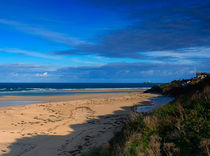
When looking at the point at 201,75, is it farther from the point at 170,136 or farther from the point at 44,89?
the point at 44,89

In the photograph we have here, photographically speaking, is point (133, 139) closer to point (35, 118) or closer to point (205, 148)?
point (205, 148)

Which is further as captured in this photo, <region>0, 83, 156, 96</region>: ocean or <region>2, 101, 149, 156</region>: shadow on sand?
<region>0, 83, 156, 96</region>: ocean

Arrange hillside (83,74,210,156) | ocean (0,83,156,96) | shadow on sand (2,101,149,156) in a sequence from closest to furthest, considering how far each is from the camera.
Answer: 1. hillside (83,74,210,156)
2. shadow on sand (2,101,149,156)
3. ocean (0,83,156,96)

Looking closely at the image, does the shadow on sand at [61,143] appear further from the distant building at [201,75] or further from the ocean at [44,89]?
the ocean at [44,89]

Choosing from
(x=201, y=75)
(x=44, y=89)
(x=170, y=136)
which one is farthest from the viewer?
(x=44, y=89)

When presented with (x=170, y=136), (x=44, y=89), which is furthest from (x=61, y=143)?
(x=44, y=89)

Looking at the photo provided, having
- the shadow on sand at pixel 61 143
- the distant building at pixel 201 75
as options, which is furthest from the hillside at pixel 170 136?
the distant building at pixel 201 75

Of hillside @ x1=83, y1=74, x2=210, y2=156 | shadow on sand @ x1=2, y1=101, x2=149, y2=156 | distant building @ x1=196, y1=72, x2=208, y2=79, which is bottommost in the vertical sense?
shadow on sand @ x1=2, y1=101, x2=149, y2=156

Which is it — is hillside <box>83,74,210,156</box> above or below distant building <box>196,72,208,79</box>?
below

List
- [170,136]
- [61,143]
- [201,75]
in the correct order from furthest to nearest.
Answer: [201,75]
[61,143]
[170,136]

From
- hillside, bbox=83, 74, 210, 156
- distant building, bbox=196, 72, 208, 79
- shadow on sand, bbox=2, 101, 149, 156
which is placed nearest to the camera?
hillside, bbox=83, 74, 210, 156

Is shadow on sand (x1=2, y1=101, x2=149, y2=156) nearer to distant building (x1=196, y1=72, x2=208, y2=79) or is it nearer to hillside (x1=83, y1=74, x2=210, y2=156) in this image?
hillside (x1=83, y1=74, x2=210, y2=156)

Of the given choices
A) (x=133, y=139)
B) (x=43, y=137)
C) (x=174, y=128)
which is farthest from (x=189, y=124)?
(x=43, y=137)

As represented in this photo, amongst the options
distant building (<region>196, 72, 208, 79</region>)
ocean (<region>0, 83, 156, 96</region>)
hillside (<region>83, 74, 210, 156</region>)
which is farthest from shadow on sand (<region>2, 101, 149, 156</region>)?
ocean (<region>0, 83, 156, 96</region>)
